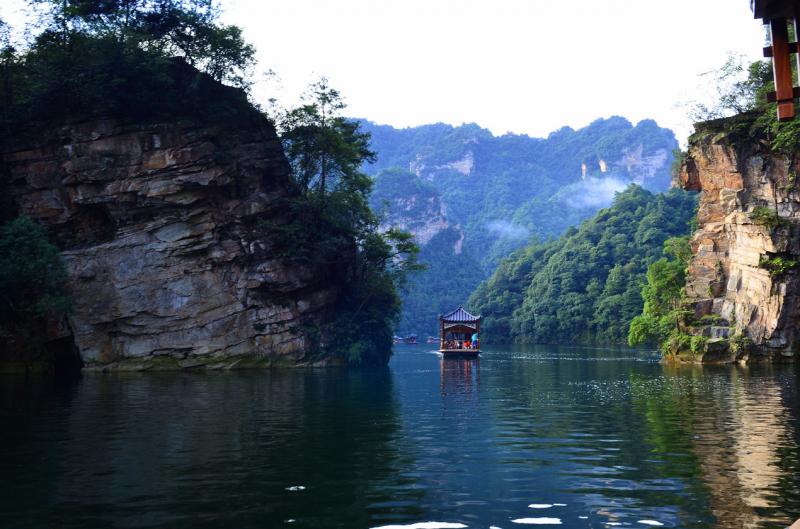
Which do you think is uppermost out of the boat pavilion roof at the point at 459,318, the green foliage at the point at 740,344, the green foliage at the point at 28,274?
the green foliage at the point at 28,274

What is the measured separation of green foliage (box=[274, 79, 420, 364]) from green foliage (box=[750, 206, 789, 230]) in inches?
1026

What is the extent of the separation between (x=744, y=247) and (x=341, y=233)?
28.5 metres

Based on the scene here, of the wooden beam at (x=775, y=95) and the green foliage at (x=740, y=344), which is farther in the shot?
the green foliage at (x=740, y=344)

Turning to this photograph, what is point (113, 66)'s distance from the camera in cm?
4562

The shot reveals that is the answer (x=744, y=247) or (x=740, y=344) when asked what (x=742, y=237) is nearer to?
(x=744, y=247)

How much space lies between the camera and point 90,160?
45.3 m

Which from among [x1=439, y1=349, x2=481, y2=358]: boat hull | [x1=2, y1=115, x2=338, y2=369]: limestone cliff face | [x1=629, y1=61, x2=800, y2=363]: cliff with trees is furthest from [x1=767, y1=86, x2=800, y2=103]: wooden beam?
[x1=439, y1=349, x2=481, y2=358]: boat hull

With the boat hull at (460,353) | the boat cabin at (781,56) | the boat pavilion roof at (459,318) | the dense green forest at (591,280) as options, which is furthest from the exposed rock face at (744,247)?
the dense green forest at (591,280)

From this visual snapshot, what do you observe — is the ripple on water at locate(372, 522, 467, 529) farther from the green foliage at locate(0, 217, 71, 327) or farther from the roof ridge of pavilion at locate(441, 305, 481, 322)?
the roof ridge of pavilion at locate(441, 305, 481, 322)

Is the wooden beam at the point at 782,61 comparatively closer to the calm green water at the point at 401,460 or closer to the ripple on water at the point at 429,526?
the calm green water at the point at 401,460

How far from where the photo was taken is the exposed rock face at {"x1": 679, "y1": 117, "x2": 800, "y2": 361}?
44625mm

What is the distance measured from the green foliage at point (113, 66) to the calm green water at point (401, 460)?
24695 mm

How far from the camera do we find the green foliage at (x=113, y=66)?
45219 mm

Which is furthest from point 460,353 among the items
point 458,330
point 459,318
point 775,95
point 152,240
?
point 775,95
